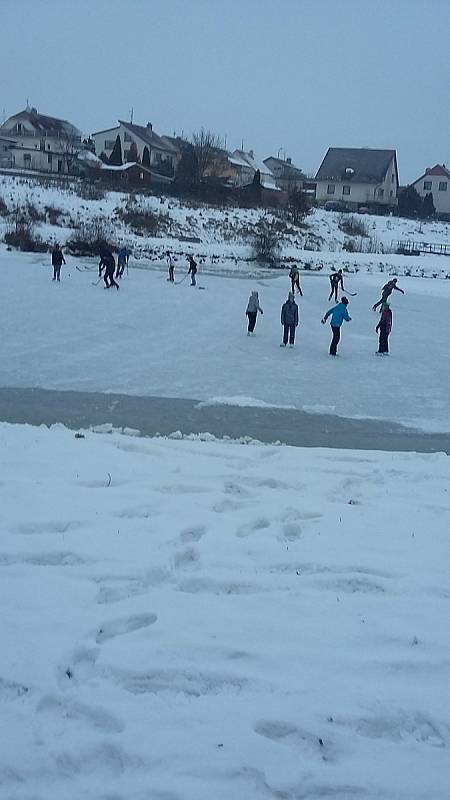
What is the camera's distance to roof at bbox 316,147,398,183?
70.2 m

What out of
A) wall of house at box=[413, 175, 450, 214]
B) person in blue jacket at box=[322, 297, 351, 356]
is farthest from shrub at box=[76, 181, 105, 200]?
wall of house at box=[413, 175, 450, 214]

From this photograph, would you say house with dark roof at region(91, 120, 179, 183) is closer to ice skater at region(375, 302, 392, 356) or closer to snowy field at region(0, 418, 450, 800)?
ice skater at region(375, 302, 392, 356)

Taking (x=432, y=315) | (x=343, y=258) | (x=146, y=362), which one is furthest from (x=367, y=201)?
(x=146, y=362)

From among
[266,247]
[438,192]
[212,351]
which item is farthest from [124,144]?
[212,351]

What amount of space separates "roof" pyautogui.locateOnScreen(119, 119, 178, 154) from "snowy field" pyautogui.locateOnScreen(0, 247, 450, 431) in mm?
53097

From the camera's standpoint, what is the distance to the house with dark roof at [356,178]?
229 feet

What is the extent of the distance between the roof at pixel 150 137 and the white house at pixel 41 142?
6073 mm

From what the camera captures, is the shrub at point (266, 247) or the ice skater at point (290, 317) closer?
the ice skater at point (290, 317)

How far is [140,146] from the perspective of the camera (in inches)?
2832

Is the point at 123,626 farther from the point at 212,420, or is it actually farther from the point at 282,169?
the point at 282,169

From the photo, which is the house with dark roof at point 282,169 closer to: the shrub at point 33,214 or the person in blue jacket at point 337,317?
the shrub at point 33,214

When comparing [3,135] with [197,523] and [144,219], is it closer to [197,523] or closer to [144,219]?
[144,219]

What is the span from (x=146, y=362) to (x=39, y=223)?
2844 cm

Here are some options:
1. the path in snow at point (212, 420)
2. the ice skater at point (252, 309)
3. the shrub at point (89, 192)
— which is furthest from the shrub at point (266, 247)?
the path in snow at point (212, 420)
